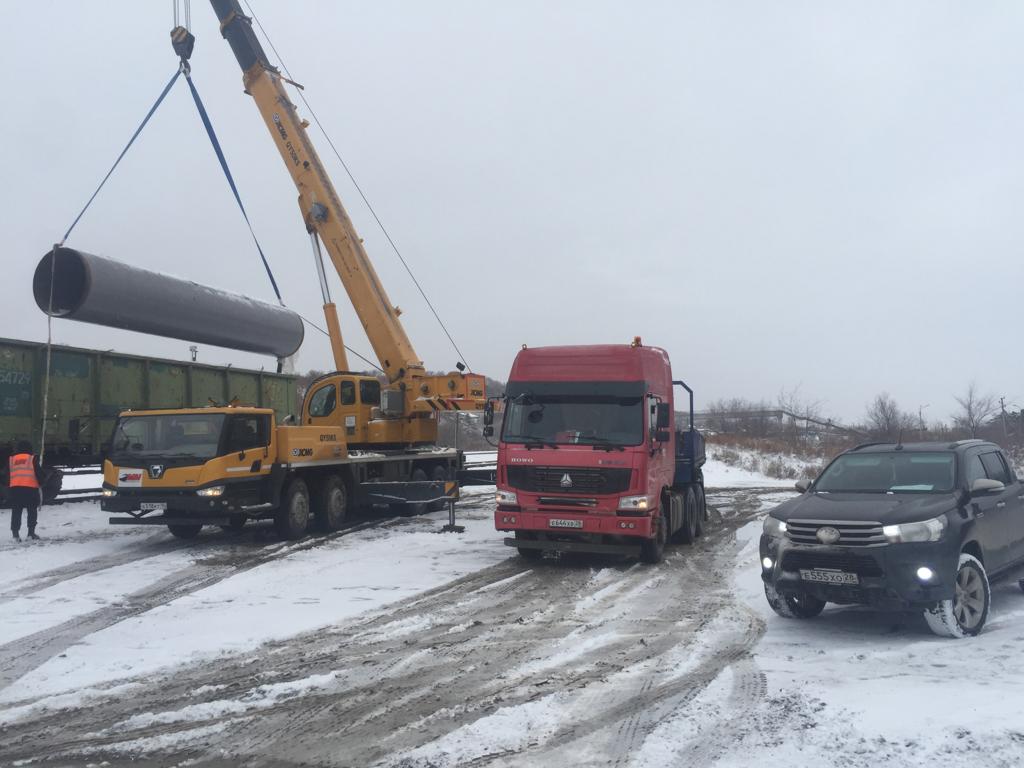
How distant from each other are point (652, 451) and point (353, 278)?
825 cm

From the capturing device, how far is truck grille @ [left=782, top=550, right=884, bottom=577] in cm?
675

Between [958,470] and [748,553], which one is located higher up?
[958,470]

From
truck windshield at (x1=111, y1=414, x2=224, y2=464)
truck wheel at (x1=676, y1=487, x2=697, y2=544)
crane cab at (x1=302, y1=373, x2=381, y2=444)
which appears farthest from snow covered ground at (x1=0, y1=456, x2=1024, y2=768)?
crane cab at (x1=302, y1=373, x2=381, y2=444)

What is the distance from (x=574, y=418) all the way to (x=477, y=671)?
531cm

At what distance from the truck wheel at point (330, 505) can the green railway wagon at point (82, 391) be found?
7.88 ft

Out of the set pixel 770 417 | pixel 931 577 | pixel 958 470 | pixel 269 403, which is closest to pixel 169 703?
pixel 931 577

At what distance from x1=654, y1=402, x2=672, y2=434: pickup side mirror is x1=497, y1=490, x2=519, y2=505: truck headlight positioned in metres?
2.05

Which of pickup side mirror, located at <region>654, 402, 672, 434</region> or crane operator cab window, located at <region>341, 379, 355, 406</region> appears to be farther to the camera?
crane operator cab window, located at <region>341, 379, 355, 406</region>

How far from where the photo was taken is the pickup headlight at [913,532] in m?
6.71

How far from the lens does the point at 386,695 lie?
5742 millimetres

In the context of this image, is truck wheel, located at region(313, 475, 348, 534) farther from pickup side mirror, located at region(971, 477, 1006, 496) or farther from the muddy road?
pickup side mirror, located at region(971, 477, 1006, 496)

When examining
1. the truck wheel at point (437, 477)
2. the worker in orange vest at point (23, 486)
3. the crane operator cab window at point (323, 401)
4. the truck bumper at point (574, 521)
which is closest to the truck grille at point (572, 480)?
the truck bumper at point (574, 521)

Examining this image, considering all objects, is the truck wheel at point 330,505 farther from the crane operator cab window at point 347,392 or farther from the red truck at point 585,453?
the red truck at point 585,453

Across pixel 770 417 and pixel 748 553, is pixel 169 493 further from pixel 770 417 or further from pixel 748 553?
pixel 770 417
